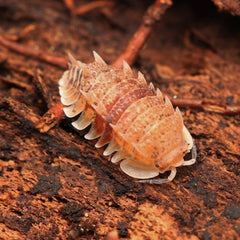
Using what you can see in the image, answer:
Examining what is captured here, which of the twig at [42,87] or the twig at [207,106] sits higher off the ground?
the twig at [207,106]

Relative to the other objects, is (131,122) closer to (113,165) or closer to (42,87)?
(113,165)

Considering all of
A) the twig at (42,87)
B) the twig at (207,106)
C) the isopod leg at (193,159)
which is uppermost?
the twig at (207,106)

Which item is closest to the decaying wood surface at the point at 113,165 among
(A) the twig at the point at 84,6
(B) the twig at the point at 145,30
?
(B) the twig at the point at 145,30

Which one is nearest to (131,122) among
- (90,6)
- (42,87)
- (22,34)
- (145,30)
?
(42,87)

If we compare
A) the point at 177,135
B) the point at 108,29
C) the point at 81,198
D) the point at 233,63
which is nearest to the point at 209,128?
the point at 177,135

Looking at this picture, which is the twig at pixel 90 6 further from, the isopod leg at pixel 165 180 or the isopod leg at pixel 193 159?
the isopod leg at pixel 165 180

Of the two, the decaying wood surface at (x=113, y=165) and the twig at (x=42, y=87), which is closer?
the decaying wood surface at (x=113, y=165)

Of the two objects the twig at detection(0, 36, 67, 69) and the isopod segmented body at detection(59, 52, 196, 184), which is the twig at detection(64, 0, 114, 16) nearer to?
the twig at detection(0, 36, 67, 69)

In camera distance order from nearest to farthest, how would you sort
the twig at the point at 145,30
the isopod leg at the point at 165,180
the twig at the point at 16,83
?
1. the isopod leg at the point at 165,180
2. the twig at the point at 16,83
3. the twig at the point at 145,30
